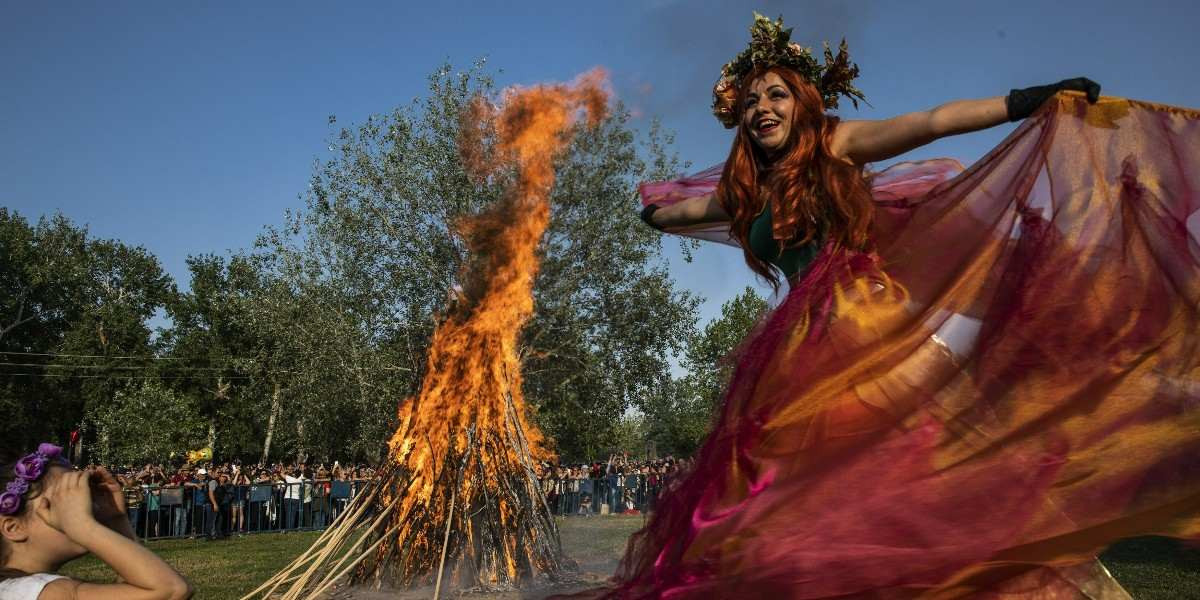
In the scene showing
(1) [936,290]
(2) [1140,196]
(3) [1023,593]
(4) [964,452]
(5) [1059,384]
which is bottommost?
(3) [1023,593]

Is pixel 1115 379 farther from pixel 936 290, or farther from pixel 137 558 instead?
pixel 137 558

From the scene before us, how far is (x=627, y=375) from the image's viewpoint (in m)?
25.6

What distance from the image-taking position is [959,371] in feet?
9.78

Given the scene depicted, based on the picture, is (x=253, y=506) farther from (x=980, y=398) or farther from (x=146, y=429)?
(x=146, y=429)

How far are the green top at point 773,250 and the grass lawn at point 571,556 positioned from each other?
243cm

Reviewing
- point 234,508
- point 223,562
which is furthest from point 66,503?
point 234,508

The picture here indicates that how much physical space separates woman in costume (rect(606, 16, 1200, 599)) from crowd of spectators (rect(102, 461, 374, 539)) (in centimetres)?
1322

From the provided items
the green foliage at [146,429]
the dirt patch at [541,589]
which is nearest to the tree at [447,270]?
the dirt patch at [541,589]

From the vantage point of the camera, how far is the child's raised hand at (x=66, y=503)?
2557mm

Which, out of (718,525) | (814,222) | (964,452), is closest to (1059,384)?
(964,452)

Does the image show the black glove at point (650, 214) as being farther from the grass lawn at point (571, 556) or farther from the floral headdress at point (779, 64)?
the grass lawn at point (571, 556)

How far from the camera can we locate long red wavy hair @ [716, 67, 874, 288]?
331 cm

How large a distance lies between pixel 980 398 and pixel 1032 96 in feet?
3.37

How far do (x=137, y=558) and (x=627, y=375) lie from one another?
76.4ft
